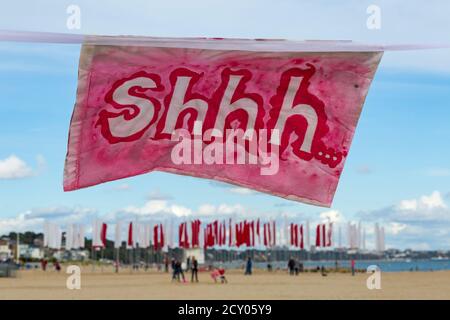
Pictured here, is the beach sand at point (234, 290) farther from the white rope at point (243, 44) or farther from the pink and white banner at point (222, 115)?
the white rope at point (243, 44)

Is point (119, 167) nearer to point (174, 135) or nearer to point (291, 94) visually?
point (174, 135)

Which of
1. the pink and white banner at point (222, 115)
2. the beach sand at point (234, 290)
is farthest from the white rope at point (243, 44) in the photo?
the beach sand at point (234, 290)

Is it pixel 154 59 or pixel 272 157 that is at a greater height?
pixel 154 59

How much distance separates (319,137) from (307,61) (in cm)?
41

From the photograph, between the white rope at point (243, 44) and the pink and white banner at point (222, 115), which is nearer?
the white rope at point (243, 44)

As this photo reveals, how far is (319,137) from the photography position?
3.96 m

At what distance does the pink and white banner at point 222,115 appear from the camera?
379 centimetres

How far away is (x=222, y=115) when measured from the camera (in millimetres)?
3889

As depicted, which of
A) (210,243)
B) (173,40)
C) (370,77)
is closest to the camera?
(173,40)

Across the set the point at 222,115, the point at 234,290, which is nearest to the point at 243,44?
the point at 222,115

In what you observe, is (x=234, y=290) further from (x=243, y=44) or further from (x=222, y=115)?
(x=243, y=44)
